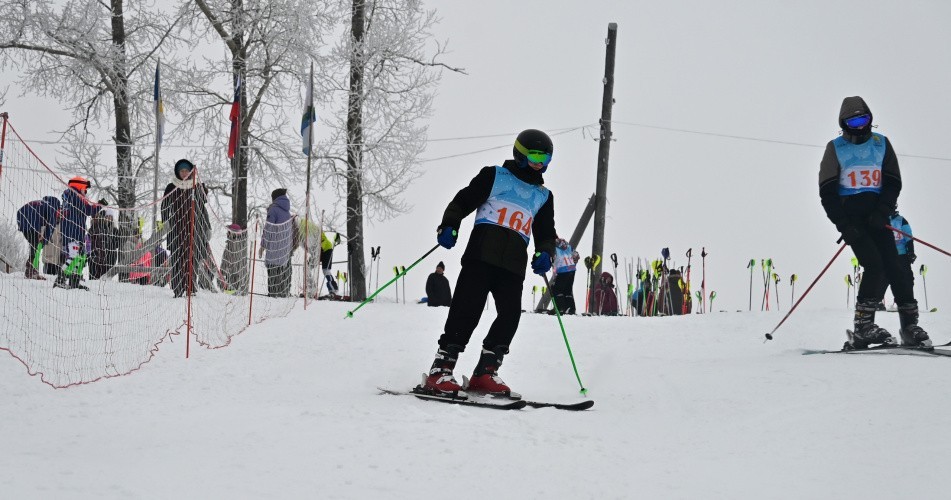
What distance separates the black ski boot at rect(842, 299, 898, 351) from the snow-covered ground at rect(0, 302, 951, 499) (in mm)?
489

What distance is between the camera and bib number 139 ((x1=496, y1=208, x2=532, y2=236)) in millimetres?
5824

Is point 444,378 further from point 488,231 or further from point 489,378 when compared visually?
point 488,231

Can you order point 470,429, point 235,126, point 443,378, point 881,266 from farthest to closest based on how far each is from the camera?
point 235,126
point 881,266
point 443,378
point 470,429

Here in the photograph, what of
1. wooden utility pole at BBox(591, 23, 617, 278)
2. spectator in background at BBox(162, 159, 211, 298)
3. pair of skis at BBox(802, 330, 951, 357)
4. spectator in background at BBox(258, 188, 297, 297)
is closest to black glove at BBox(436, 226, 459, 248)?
pair of skis at BBox(802, 330, 951, 357)

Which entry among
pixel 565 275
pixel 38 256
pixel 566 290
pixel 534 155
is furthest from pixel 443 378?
pixel 38 256

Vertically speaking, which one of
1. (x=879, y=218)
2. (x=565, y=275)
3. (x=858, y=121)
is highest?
(x=858, y=121)

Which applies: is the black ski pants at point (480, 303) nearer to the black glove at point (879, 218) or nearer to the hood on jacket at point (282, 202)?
Result: the black glove at point (879, 218)

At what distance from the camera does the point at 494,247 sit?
226 inches

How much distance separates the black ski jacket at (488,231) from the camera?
226 inches

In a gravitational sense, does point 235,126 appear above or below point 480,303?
above

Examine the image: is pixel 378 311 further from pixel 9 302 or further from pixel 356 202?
pixel 356 202

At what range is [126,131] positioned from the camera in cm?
1791

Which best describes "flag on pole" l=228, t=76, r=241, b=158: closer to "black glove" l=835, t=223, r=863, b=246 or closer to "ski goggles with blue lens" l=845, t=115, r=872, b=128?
"ski goggles with blue lens" l=845, t=115, r=872, b=128

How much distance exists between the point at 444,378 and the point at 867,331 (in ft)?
13.6
